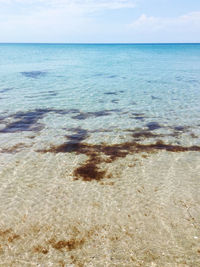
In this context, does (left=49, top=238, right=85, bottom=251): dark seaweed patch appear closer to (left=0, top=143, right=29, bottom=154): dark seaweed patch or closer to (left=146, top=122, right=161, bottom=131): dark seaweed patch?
(left=0, top=143, right=29, bottom=154): dark seaweed patch

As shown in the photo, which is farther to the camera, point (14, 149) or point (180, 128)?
point (180, 128)

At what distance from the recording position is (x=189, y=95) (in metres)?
21.8

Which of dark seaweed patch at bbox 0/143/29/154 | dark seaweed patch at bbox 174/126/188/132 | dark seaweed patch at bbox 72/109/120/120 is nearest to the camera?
dark seaweed patch at bbox 0/143/29/154

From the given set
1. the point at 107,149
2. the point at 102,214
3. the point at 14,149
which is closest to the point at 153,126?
the point at 107,149

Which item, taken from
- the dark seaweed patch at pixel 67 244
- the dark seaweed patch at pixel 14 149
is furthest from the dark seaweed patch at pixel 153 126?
the dark seaweed patch at pixel 67 244

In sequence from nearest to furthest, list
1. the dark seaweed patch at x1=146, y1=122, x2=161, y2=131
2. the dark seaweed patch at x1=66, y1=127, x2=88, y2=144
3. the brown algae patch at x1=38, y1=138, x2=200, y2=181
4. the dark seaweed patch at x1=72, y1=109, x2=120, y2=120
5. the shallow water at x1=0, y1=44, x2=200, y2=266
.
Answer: the shallow water at x1=0, y1=44, x2=200, y2=266, the brown algae patch at x1=38, y1=138, x2=200, y2=181, the dark seaweed patch at x1=66, y1=127, x2=88, y2=144, the dark seaweed patch at x1=146, y1=122, x2=161, y2=131, the dark seaweed patch at x1=72, y1=109, x2=120, y2=120

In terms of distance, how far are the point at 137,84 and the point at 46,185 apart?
72.3 feet

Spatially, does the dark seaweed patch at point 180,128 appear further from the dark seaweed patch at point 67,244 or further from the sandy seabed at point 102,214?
the dark seaweed patch at point 67,244

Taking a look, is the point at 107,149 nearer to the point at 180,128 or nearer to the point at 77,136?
the point at 77,136

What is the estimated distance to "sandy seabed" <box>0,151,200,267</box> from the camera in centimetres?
569

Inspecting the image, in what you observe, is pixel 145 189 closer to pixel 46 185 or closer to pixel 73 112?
pixel 46 185

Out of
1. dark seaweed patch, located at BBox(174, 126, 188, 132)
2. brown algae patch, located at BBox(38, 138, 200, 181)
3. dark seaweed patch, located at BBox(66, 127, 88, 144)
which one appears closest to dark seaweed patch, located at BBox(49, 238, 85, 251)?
brown algae patch, located at BBox(38, 138, 200, 181)

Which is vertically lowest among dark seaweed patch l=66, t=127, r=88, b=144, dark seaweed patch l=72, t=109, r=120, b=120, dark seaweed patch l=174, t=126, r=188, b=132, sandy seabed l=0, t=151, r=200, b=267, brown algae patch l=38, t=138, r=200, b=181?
dark seaweed patch l=72, t=109, r=120, b=120

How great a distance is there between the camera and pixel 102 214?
7.03m
